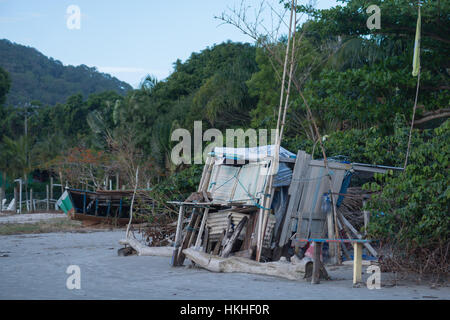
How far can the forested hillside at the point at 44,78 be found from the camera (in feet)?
243

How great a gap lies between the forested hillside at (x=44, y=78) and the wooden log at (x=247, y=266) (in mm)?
64001

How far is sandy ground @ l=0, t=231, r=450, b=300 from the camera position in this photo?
7.75 m

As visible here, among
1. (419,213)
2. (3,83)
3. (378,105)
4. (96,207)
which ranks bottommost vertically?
(96,207)

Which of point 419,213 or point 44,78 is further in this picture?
point 44,78

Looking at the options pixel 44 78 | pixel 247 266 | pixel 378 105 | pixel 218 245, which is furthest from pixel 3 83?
pixel 247 266

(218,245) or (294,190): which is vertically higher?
(294,190)

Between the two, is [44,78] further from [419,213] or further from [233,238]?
[419,213]

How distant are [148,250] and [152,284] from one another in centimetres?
439

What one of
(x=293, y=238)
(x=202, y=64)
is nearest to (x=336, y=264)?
(x=293, y=238)

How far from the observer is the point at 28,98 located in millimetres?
71812

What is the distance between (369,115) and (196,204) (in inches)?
205

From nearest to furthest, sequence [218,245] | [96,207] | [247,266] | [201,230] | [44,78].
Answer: [247,266], [218,245], [201,230], [96,207], [44,78]

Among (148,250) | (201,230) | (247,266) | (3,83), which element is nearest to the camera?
(247,266)

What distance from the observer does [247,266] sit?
9.63 metres
